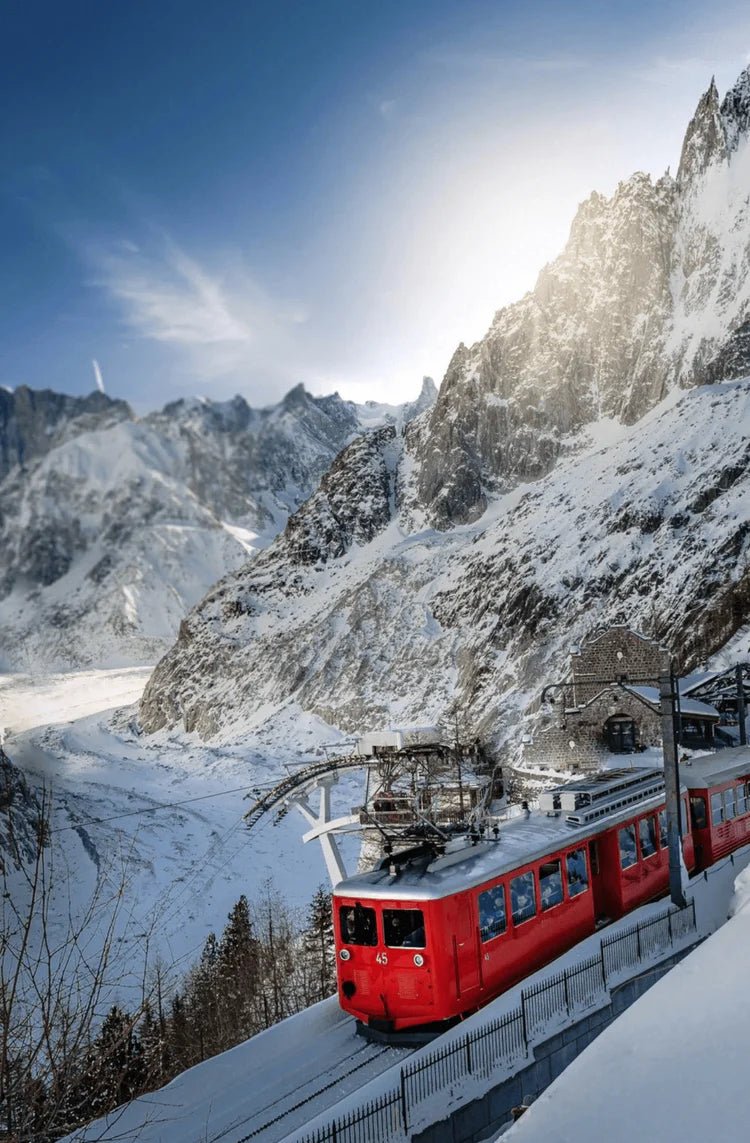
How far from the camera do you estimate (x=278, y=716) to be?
101312mm

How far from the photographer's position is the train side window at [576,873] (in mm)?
16359

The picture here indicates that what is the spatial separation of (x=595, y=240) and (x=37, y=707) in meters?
110

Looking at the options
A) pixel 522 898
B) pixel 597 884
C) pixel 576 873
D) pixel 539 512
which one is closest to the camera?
pixel 522 898

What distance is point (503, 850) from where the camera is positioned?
14984mm

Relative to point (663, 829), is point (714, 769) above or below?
above

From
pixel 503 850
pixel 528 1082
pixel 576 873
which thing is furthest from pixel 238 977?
pixel 528 1082

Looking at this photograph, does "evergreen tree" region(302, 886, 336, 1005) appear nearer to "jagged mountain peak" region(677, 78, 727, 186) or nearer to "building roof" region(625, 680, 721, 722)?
"building roof" region(625, 680, 721, 722)

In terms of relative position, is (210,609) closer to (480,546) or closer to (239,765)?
(480,546)

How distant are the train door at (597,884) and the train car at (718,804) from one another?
5.07m

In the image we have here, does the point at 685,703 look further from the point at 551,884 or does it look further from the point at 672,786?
the point at 551,884

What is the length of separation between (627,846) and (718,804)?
227 inches

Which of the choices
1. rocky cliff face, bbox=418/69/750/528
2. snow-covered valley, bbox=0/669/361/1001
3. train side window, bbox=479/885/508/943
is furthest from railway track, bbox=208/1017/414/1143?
rocky cliff face, bbox=418/69/750/528

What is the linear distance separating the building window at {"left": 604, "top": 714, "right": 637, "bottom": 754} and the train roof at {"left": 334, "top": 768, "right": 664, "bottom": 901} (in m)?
17.5

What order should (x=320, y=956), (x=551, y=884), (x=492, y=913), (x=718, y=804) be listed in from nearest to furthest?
(x=492, y=913) → (x=551, y=884) → (x=718, y=804) → (x=320, y=956)
